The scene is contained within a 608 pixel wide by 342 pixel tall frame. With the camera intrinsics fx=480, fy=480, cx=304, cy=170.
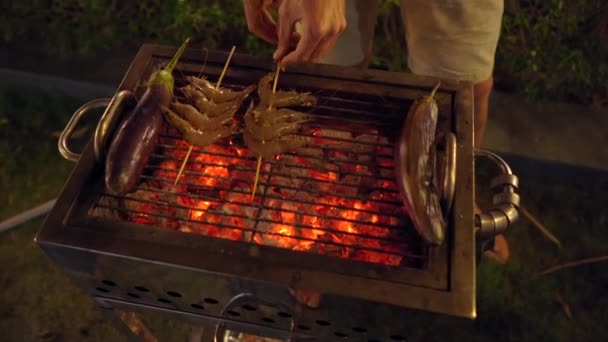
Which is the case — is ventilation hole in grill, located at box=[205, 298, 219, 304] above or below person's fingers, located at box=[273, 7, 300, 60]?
below

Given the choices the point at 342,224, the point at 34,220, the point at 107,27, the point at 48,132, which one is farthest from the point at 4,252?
the point at 342,224

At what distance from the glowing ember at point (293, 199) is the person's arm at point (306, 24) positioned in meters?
0.35

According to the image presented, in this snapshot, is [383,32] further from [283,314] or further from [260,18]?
[283,314]

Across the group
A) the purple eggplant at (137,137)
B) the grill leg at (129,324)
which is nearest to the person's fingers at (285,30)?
the purple eggplant at (137,137)

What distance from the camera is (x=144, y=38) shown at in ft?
14.8

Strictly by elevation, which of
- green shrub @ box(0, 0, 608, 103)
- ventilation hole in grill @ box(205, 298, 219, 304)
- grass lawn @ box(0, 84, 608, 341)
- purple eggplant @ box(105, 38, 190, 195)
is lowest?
grass lawn @ box(0, 84, 608, 341)

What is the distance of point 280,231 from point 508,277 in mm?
2062

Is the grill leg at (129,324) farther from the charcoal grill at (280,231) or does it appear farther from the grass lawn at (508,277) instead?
the grass lawn at (508,277)

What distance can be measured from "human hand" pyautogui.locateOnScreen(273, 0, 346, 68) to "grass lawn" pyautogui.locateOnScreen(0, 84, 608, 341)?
5.73 feet

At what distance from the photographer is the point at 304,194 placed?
1913 mm

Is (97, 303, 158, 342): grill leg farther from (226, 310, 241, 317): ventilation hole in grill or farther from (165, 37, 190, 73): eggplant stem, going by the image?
(165, 37, 190, 73): eggplant stem

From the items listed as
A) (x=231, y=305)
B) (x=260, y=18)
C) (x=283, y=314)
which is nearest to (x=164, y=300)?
(x=231, y=305)

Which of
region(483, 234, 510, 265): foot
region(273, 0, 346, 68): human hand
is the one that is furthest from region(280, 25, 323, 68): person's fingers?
region(483, 234, 510, 265): foot

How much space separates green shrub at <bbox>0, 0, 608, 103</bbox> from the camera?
379 centimetres
